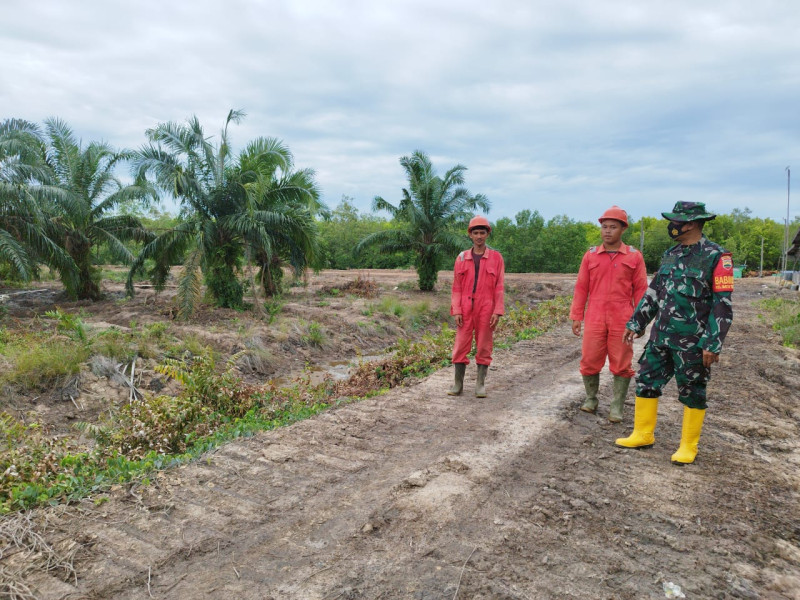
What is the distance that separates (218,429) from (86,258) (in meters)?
12.9

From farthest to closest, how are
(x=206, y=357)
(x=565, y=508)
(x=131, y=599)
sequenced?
(x=206, y=357) < (x=565, y=508) < (x=131, y=599)

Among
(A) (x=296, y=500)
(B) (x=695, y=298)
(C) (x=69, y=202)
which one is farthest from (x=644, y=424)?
(C) (x=69, y=202)

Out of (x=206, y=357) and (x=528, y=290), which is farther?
(x=528, y=290)

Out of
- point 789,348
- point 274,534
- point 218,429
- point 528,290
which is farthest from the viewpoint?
point 528,290

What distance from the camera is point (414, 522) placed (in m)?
3.19

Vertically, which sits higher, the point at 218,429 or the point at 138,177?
the point at 138,177

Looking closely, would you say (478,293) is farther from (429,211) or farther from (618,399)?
(429,211)

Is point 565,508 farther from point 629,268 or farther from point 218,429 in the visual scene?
point 218,429

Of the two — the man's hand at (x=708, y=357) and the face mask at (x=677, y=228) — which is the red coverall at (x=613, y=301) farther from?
the man's hand at (x=708, y=357)

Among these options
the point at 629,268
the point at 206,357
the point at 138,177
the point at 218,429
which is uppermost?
the point at 138,177

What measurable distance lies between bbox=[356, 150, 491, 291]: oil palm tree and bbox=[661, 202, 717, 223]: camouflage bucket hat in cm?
1500

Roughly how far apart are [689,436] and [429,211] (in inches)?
645

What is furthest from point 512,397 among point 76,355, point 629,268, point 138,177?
point 138,177

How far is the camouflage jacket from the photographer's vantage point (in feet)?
12.5
